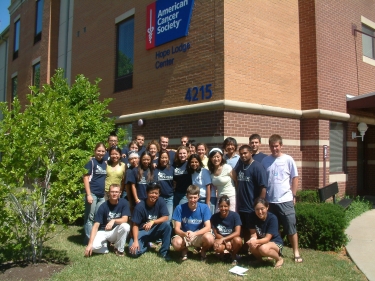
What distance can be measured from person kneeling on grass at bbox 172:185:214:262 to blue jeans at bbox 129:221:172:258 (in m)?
0.22

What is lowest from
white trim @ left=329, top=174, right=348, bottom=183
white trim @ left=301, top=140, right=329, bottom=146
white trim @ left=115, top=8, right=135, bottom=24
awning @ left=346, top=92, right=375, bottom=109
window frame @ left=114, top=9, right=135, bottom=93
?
→ white trim @ left=329, top=174, right=348, bottom=183

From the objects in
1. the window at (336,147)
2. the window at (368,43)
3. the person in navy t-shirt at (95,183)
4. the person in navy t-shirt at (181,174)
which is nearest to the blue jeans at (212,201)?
the person in navy t-shirt at (181,174)

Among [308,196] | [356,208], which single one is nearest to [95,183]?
[308,196]

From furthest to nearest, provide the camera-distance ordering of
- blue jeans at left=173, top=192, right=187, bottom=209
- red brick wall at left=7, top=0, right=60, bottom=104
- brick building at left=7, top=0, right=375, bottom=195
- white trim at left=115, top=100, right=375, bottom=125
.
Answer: red brick wall at left=7, top=0, right=60, bottom=104 → brick building at left=7, top=0, right=375, bottom=195 → white trim at left=115, top=100, right=375, bottom=125 → blue jeans at left=173, top=192, right=187, bottom=209

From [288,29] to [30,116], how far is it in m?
6.94

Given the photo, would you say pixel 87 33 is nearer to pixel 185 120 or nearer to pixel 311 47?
pixel 185 120

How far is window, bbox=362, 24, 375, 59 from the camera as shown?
1145 centimetres

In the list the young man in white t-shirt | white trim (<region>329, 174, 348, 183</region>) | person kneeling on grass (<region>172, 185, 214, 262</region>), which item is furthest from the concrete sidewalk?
person kneeling on grass (<region>172, 185, 214, 262</region>)

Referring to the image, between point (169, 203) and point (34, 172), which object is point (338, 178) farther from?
point (34, 172)

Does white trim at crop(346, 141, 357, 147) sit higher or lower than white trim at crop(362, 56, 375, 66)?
lower

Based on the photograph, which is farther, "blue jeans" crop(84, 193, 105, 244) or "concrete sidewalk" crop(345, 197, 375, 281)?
"blue jeans" crop(84, 193, 105, 244)

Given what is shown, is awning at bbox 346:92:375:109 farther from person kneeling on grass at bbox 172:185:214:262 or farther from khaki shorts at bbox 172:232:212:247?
khaki shorts at bbox 172:232:212:247

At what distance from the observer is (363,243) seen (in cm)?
640

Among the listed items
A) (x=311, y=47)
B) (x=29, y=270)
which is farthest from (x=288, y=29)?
(x=29, y=270)
